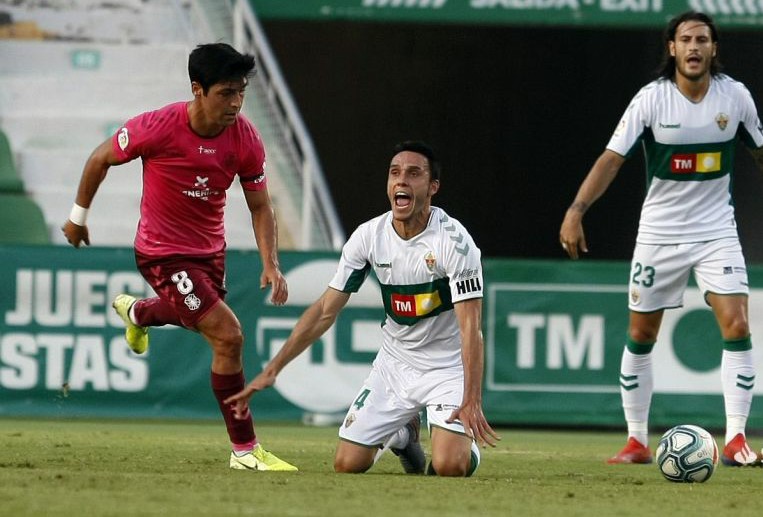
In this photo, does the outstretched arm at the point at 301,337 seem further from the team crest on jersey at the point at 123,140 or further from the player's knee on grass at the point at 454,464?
the team crest on jersey at the point at 123,140

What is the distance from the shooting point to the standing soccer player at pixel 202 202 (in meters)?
7.68

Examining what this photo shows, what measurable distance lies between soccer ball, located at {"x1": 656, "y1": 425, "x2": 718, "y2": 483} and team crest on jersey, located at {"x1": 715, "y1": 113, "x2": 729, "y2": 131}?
1.95 meters

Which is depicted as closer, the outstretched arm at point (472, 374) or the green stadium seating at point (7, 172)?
the outstretched arm at point (472, 374)

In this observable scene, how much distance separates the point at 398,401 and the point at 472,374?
98 cm

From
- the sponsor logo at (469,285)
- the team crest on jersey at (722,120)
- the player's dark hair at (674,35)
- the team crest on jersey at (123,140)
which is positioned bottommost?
the sponsor logo at (469,285)

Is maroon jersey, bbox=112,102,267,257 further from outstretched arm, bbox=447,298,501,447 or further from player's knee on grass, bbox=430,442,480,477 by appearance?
player's knee on grass, bbox=430,442,480,477

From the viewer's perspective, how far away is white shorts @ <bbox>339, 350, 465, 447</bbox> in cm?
806

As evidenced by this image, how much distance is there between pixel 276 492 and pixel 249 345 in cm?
559

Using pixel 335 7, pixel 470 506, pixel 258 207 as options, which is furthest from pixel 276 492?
pixel 335 7

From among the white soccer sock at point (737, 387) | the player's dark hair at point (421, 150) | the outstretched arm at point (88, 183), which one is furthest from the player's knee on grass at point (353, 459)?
the white soccer sock at point (737, 387)

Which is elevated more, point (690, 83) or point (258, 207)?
point (690, 83)

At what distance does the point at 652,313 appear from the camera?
8.99m

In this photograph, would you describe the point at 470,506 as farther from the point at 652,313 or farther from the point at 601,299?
the point at 601,299

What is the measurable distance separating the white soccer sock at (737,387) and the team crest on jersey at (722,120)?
50.1 inches
